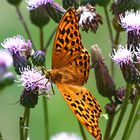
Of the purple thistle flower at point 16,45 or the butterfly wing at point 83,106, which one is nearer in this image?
the butterfly wing at point 83,106

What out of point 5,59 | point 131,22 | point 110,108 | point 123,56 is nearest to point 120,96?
point 110,108

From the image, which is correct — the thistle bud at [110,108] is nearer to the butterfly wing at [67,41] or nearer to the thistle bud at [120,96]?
the thistle bud at [120,96]

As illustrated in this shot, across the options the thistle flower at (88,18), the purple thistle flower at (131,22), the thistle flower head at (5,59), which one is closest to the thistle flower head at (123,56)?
the purple thistle flower at (131,22)

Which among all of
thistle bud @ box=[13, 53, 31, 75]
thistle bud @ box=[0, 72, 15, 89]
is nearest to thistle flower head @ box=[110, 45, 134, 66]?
thistle bud @ box=[13, 53, 31, 75]

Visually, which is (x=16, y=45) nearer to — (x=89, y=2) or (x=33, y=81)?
(x=33, y=81)

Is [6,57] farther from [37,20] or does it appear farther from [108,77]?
[108,77]

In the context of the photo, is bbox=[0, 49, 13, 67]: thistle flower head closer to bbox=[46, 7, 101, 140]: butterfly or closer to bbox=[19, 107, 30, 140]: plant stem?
bbox=[46, 7, 101, 140]: butterfly
